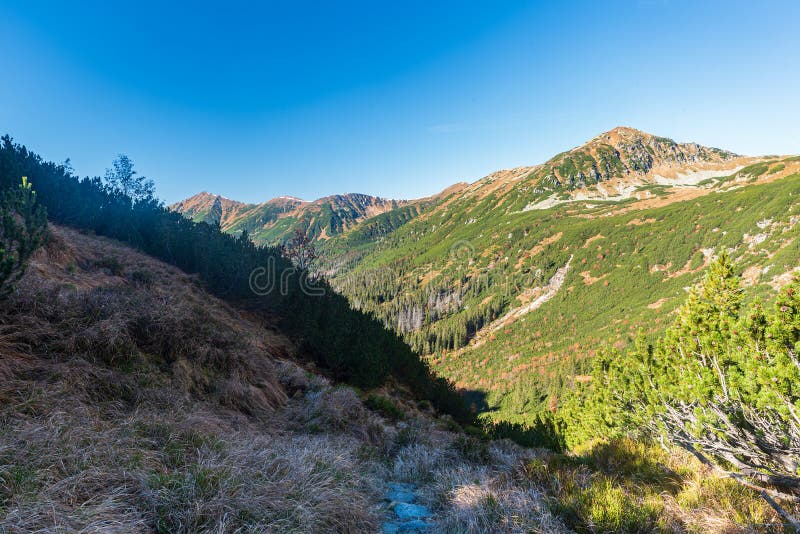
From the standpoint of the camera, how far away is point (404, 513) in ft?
14.1

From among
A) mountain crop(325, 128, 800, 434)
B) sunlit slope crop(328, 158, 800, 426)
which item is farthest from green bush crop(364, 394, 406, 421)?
sunlit slope crop(328, 158, 800, 426)

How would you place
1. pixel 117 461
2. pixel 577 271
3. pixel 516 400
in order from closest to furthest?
pixel 117 461 → pixel 516 400 → pixel 577 271

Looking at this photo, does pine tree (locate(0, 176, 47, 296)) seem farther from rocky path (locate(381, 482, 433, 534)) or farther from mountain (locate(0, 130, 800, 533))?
rocky path (locate(381, 482, 433, 534))

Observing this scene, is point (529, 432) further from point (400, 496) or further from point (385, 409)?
point (400, 496)

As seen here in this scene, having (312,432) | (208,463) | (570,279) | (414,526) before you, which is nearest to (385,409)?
(312,432)

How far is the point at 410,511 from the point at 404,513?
103 mm

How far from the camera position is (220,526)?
8.99ft

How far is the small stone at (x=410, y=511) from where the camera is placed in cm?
424

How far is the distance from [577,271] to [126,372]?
147 metres

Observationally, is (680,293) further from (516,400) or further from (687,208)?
(687,208)

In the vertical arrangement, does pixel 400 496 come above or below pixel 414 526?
below

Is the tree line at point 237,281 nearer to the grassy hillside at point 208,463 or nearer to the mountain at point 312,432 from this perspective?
Answer: the mountain at point 312,432

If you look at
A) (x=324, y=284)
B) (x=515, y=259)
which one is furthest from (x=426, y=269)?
(x=324, y=284)

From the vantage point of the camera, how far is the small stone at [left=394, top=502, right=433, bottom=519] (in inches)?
167
